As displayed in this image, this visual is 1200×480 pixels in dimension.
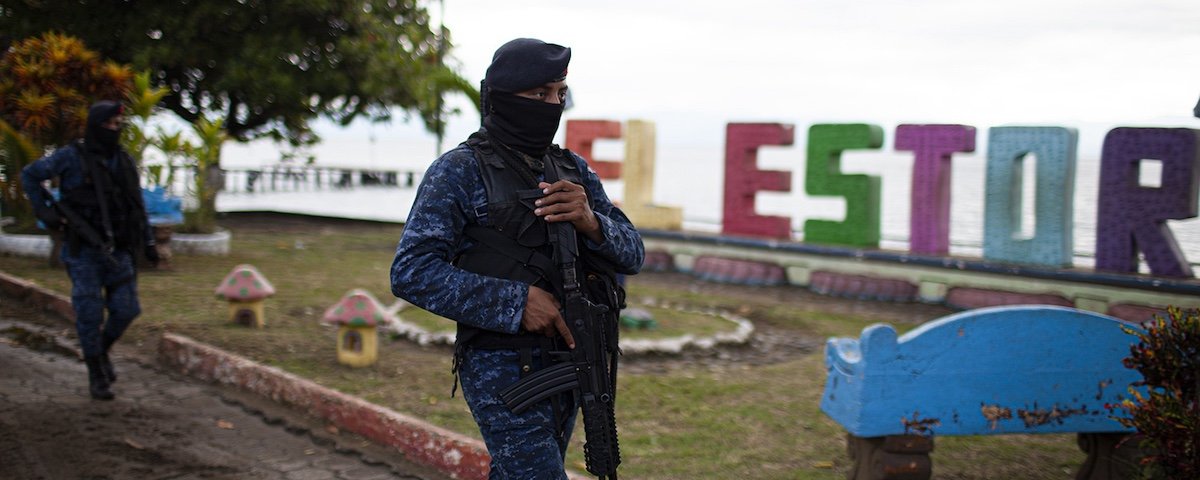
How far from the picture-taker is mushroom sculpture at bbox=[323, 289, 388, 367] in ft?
24.3

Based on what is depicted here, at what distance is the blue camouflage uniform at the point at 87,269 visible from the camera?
6.36 metres

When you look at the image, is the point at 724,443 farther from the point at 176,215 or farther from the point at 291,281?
the point at 176,215

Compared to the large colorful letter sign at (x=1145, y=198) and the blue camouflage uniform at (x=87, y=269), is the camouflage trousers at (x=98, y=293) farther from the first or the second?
the large colorful letter sign at (x=1145, y=198)

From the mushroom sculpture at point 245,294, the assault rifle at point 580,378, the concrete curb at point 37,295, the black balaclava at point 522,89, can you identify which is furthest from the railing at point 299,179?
the assault rifle at point 580,378

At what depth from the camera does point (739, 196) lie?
14352mm

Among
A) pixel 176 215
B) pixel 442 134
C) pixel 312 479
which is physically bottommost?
pixel 312 479

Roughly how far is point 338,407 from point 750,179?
8984mm

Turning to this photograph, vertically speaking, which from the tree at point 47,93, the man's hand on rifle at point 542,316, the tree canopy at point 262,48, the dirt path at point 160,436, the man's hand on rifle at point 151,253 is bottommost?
the dirt path at point 160,436

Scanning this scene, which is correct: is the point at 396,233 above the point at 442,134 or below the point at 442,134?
below

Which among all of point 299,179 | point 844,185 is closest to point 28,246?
point 844,185

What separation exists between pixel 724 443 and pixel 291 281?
299 inches

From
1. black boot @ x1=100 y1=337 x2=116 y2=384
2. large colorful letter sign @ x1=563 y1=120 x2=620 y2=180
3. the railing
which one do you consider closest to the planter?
large colorful letter sign @ x1=563 y1=120 x2=620 y2=180

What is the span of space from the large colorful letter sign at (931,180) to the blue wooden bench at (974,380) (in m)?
7.63

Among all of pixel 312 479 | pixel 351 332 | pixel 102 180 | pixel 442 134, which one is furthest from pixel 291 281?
pixel 442 134
